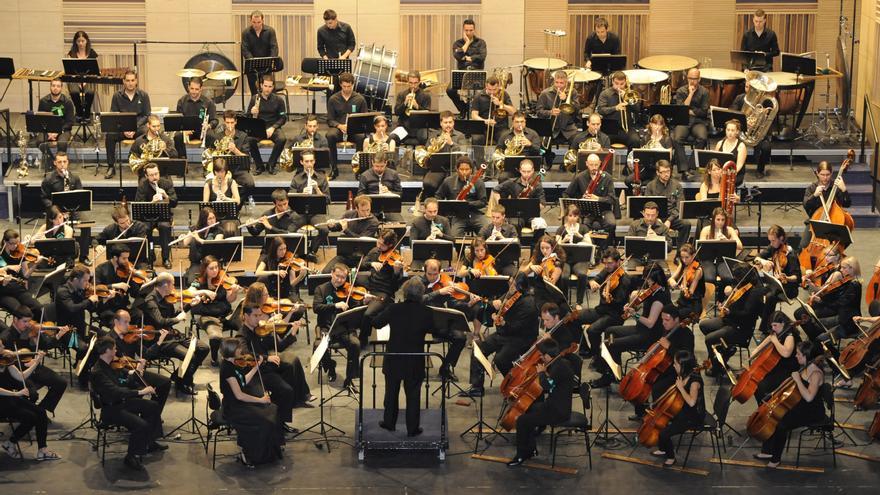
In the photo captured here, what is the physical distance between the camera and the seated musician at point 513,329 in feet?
47.5

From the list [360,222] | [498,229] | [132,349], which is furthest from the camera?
[360,222]

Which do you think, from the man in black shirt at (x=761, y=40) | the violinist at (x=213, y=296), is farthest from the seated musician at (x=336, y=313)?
Result: the man in black shirt at (x=761, y=40)

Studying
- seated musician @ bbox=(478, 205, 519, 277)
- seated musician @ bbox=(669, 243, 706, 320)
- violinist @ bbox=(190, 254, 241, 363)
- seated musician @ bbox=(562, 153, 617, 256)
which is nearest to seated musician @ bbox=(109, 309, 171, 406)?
violinist @ bbox=(190, 254, 241, 363)

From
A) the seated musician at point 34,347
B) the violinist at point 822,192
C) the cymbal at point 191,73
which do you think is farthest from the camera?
the cymbal at point 191,73

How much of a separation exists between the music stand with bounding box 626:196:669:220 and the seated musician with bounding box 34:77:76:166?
25.0 feet

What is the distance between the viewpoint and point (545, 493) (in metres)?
13.0

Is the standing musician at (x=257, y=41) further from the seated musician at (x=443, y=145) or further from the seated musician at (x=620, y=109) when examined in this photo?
the seated musician at (x=620, y=109)

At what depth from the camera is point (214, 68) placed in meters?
21.9

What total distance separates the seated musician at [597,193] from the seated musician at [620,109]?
72.6 inches

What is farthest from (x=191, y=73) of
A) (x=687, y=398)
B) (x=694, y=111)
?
(x=687, y=398)

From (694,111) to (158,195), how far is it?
716 centimetres

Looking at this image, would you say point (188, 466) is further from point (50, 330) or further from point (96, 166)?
point (96, 166)

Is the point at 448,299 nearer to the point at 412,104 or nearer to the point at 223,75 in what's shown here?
the point at 412,104

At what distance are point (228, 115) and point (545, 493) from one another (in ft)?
25.9
